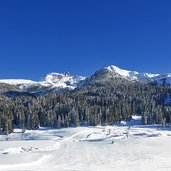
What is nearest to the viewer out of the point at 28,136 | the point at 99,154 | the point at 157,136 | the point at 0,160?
the point at 0,160

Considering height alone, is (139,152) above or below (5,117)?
below

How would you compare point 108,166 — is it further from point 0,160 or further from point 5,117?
point 5,117

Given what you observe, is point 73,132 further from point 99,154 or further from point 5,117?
point 99,154

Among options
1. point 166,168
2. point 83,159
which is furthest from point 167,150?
point 166,168

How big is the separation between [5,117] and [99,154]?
11631 cm

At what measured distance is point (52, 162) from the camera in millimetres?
75188

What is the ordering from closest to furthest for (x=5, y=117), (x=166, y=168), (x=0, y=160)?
(x=166, y=168) < (x=0, y=160) < (x=5, y=117)

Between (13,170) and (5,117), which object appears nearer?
(13,170)

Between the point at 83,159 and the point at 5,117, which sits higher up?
the point at 5,117

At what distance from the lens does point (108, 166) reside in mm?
67562

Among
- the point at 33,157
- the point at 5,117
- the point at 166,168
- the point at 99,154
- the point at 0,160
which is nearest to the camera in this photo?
the point at 166,168

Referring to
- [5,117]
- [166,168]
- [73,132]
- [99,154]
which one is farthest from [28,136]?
[166,168]

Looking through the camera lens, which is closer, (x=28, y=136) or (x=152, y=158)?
(x=152, y=158)

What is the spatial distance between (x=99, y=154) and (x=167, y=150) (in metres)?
15.0
